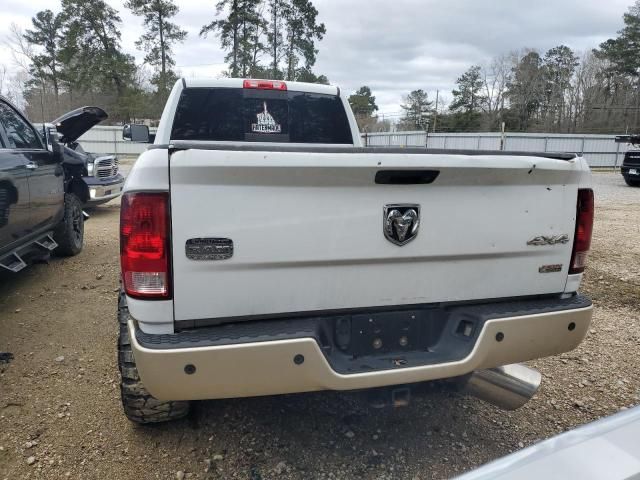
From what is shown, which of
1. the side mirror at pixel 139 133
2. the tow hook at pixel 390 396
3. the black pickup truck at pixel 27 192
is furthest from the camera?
the side mirror at pixel 139 133

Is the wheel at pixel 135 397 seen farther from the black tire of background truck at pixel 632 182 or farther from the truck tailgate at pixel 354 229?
the black tire of background truck at pixel 632 182

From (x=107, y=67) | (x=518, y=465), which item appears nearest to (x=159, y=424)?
(x=518, y=465)

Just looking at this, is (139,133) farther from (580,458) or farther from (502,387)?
(580,458)

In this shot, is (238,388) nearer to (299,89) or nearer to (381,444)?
(381,444)

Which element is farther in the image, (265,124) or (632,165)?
(632,165)

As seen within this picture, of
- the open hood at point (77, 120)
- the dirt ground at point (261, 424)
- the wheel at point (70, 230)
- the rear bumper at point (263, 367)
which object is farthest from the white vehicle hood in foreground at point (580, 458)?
the open hood at point (77, 120)

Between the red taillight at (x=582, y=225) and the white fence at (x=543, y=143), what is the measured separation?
80.6 feet

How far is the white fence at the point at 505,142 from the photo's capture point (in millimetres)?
28766

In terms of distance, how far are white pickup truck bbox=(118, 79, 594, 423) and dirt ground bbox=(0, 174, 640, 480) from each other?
0.26 metres

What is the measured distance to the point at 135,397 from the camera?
2.43 meters

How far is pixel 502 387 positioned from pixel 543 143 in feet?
102

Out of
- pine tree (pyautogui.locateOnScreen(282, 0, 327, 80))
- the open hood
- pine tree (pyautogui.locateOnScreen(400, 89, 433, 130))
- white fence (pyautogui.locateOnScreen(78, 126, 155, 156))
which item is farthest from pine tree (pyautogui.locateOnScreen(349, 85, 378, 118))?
the open hood

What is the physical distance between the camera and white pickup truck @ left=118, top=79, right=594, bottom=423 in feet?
6.22

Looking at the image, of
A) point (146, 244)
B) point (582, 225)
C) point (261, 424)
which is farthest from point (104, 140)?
point (582, 225)
